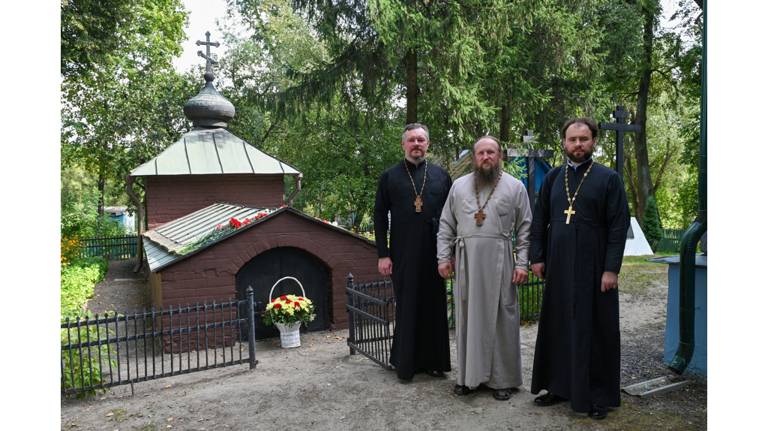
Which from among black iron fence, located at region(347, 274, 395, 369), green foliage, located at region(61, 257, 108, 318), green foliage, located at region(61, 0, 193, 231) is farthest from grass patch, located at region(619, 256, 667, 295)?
green foliage, located at region(61, 0, 193, 231)

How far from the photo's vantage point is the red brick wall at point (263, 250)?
25.7ft

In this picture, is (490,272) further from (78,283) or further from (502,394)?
(78,283)

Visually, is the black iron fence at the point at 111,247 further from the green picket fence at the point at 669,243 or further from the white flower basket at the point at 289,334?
the green picket fence at the point at 669,243

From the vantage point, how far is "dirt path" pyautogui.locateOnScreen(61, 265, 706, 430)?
4348 mm

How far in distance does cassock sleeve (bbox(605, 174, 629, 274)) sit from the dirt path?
47.7 inches

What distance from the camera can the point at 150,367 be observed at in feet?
23.5

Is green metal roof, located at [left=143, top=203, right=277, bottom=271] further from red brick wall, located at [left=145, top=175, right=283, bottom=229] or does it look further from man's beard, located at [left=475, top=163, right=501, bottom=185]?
man's beard, located at [left=475, top=163, right=501, bottom=185]

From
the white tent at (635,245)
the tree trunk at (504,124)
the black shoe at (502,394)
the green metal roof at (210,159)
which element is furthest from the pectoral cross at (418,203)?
the white tent at (635,245)

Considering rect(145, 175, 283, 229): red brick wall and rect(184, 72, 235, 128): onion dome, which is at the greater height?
rect(184, 72, 235, 128): onion dome

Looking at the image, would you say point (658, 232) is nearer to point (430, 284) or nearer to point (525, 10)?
point (525, 10)

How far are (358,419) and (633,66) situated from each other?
1956cm

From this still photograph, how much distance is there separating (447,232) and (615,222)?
1.39m

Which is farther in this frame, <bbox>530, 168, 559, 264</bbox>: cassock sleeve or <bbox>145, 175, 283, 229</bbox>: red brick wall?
<bbox>145, 175, 283, 229</bbox>: red brick wall

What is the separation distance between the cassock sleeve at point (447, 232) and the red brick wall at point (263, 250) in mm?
3817
